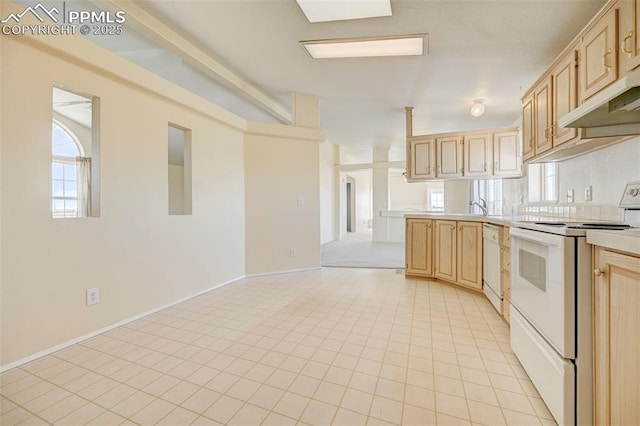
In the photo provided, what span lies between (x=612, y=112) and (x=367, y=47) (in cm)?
220

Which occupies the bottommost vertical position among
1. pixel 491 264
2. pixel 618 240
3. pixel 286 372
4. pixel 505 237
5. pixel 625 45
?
pixel 286 372

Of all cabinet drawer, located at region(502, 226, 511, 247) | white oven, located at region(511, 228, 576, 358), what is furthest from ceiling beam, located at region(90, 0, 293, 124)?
cabinet drawer, located at region(502, 226, 511, 247)

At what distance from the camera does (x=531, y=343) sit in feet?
5.31

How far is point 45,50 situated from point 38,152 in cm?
69

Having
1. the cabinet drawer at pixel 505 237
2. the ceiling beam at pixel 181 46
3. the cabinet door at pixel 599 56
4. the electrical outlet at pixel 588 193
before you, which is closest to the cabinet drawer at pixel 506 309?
the cabinet drawer at pixel 505 237

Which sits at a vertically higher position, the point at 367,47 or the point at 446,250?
the point at 367,47

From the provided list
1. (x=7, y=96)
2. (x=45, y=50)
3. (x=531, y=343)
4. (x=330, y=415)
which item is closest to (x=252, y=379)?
(x=330, y=415)

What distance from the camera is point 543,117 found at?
244 centimetres

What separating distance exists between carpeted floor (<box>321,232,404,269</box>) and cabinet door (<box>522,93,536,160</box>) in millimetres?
2613

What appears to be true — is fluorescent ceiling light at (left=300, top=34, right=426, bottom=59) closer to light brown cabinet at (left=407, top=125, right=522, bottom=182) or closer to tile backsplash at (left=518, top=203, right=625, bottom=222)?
light brown cabinet at (left=407, top=125, right=522, bottom=182)

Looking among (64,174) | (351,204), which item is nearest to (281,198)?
(64,174)

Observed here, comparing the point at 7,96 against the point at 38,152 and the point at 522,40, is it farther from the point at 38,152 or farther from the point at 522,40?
the point at 522,40

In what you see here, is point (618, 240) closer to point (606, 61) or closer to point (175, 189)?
point (606, 61)

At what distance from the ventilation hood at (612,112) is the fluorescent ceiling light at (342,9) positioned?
5.29ft
